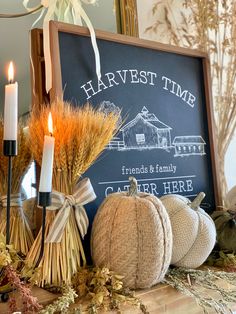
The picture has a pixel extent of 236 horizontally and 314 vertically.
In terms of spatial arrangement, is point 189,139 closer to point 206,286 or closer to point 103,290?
point 206,286

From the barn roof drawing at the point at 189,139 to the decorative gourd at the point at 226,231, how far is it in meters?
0.20

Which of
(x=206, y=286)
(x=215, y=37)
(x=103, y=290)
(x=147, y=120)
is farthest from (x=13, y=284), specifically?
(x=215, y=37)

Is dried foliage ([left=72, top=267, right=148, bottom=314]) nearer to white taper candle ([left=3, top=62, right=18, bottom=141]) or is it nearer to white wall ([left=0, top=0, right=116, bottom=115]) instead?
white taper candle ([left=3, top=62, right=18, bottom=141])

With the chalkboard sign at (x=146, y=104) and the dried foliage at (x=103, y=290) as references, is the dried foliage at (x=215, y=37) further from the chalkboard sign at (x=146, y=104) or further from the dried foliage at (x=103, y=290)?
the dried foliage at (x=103, y=290)

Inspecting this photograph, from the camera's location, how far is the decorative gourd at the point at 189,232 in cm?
78

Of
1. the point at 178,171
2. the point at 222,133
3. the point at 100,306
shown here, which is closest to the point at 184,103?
the point at 178,171

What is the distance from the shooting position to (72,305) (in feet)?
2.05

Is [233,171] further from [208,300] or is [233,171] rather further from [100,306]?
[100,306]

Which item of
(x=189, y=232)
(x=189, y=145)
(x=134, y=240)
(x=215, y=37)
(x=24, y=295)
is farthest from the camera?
(x=215, y=37)

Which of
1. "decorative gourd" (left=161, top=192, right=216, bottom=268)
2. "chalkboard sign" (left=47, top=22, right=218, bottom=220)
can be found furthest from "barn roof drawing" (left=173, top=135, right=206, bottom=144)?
"decorative gourd" (left=161, top=192, right=216, bottom=268)

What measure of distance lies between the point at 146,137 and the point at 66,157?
275 mm

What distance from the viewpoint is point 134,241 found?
67cm

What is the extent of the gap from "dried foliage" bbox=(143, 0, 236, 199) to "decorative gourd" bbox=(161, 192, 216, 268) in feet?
1.54

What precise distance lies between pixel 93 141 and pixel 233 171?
0.92 m
